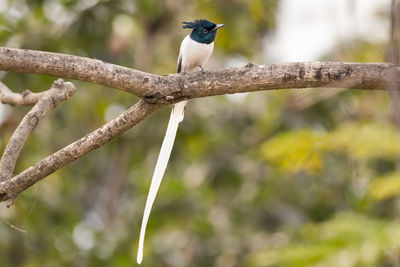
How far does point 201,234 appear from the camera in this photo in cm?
792

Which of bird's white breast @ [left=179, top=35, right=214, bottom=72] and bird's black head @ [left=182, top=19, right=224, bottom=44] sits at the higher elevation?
bird's black head @ [left=182, top=19, right=224, bottom=44]

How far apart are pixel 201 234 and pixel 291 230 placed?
1.18m

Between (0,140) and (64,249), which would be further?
(64,249)

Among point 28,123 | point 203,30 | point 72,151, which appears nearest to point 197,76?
point 72,151

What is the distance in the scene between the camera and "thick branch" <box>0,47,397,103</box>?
249cm

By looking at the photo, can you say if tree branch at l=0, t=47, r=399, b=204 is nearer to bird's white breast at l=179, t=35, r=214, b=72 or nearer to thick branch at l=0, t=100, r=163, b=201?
thick branch at l=0, t=100, r=163, b=201

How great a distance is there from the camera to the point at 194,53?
3605mm

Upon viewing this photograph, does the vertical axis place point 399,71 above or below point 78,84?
below

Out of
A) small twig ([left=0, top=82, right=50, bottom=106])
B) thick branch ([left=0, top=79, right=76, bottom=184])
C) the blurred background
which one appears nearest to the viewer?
thick branch ([left=0, top=79, right=76, bottom=184])

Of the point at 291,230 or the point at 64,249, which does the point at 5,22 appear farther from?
the point at 291,230

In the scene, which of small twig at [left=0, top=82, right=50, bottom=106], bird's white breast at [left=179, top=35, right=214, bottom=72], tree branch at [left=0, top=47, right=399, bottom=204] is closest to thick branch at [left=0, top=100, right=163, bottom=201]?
tree branch at [left=0, top=47, right=399, bottom=204]

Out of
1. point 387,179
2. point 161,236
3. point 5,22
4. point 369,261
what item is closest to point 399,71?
point 369,261

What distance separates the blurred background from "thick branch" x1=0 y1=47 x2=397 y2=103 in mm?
→ 2802

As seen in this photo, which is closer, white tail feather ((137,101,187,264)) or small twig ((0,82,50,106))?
white tail feather ((137,101,187,264))
